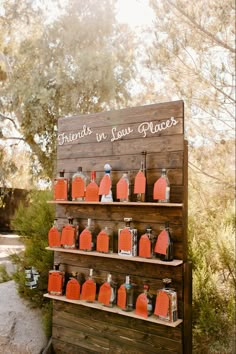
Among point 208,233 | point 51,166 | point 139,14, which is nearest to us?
point 208,233

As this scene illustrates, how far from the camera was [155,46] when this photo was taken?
14.1 ft

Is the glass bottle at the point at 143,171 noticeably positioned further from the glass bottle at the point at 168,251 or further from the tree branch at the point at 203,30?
the tree branch at the point at 203,30

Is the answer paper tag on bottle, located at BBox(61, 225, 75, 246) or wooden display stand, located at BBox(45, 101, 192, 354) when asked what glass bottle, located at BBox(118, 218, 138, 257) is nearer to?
wooden display stand, located at BBox(45, 101, 192, 354)

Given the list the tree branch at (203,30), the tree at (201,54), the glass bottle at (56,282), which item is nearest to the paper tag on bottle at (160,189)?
the glass bottle at (56,282)

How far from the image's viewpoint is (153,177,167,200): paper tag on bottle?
222 centimetres

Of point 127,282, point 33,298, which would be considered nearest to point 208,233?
point 127,282

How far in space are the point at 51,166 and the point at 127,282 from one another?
457 cm

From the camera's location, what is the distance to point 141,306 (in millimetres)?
2320

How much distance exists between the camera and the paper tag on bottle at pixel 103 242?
2.49 metres

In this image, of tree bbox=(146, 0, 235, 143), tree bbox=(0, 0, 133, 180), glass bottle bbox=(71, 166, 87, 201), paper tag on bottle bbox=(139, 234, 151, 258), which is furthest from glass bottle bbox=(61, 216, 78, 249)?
tree bbox=(0, 0, 133, 180)

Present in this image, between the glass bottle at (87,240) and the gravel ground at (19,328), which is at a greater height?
the glass bottle at (87,240)

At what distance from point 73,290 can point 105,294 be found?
0.96ft

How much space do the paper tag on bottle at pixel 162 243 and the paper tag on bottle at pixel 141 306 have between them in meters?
0.35

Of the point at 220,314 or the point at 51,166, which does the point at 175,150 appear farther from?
the point at 51,166
